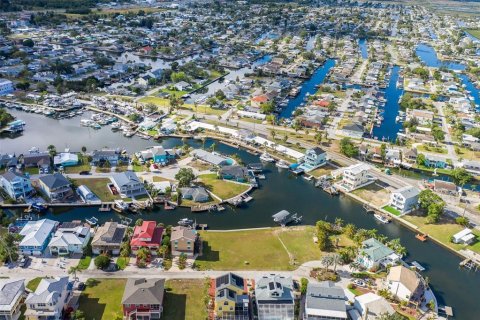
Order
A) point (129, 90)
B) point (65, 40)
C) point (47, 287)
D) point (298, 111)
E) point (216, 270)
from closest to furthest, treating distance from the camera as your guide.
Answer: point (47, 287)
point (216, 270)
point (298, 111)
point (129, 90)
point (65, 40)

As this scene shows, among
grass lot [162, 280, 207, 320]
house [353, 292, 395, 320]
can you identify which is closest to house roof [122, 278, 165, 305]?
grass lot [162, 280, 207, 320]

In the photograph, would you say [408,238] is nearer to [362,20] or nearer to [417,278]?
[417,278]

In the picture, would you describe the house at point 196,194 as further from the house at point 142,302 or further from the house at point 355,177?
the house at point 355,177

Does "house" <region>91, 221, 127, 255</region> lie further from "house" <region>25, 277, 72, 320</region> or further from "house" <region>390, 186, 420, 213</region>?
"house" <region>390, 186, 420, 213</region>

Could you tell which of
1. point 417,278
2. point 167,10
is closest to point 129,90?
point 417,278

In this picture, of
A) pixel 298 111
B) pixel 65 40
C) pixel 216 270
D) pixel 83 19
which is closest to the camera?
pixel 216 270

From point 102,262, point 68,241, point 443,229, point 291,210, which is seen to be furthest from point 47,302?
point 443,229
